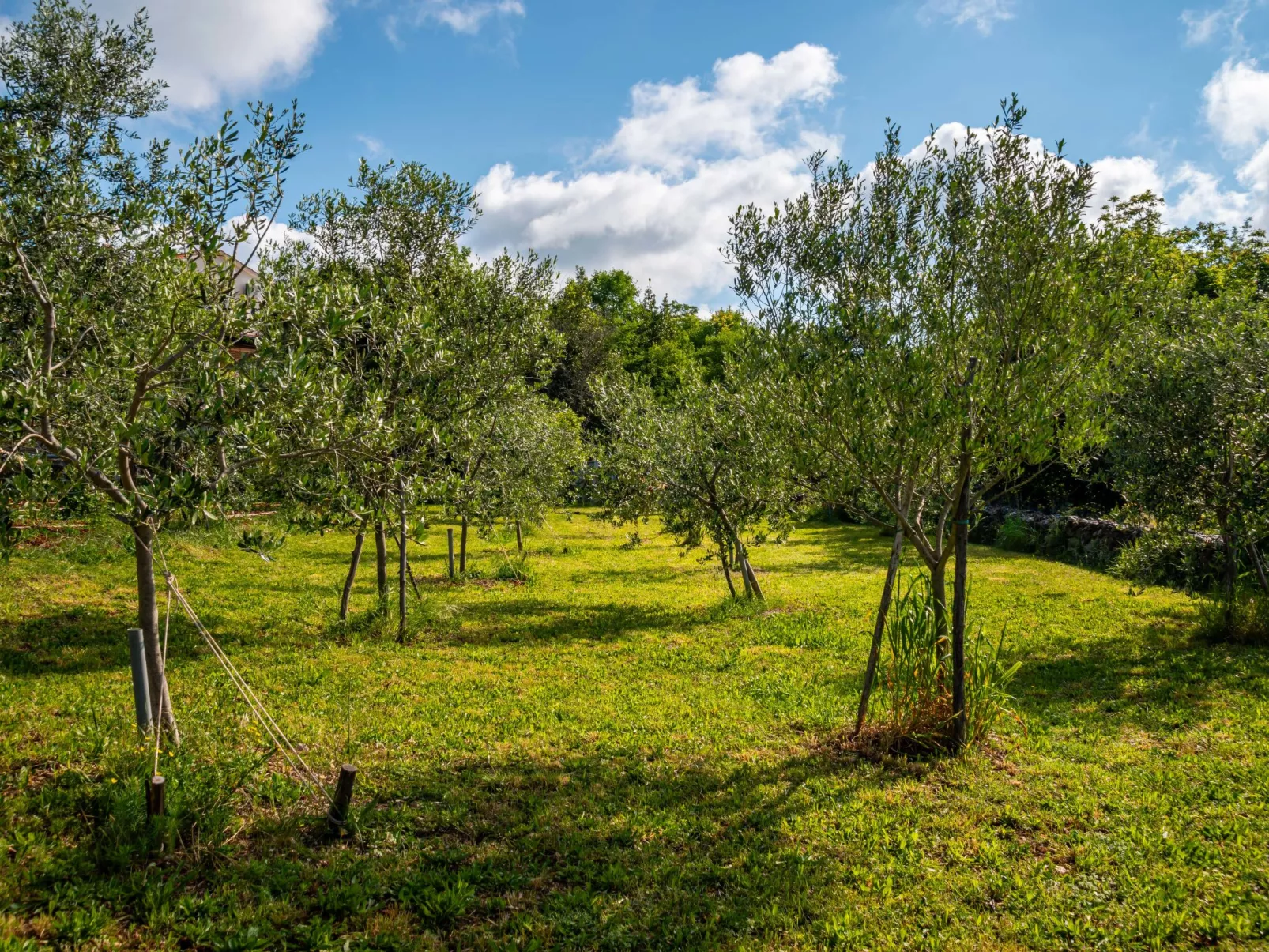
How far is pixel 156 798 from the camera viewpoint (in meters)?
5.57

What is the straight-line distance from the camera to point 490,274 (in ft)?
44.8

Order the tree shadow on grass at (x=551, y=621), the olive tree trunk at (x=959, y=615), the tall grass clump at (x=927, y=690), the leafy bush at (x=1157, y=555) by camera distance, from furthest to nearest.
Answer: the tree shadow on grass at (x=551, y=621) → the leafy bush at (x=1157, y=555) → the tall grass clump at (x=927, y=690) → the olive tree trunk at (x=959, y=615)

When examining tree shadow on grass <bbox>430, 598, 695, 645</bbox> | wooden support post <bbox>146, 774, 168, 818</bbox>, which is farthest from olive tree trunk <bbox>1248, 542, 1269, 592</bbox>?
wooden support post <bbox>146, 774, 168, 818</bbox>

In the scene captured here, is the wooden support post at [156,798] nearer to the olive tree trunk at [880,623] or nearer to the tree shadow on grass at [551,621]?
the olive tree trunk at [880,623]

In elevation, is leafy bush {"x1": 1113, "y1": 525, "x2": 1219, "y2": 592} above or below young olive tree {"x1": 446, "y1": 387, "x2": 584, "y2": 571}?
below

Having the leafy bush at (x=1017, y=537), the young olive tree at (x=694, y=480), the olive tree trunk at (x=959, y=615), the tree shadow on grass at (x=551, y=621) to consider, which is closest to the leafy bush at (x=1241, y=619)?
the young olive tree at (x=694, y=480)

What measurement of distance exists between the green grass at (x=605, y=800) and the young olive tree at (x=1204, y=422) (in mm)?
2511

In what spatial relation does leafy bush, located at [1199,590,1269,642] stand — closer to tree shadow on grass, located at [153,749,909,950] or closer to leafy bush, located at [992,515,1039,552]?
tree shadow on grass, located at [153,749,909,950]

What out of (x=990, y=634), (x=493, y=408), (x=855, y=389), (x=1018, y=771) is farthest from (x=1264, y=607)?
(x=493, y=408)

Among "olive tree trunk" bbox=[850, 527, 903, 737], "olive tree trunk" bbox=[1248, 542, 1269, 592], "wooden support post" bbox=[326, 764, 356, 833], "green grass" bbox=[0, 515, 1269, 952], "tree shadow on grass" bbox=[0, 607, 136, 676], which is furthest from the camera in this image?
"olive tree trunk" bbox=[1248, 542, 1269, 592]

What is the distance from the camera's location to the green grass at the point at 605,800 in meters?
5.32

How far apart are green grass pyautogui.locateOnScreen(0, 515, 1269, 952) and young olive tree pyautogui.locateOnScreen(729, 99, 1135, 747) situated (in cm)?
207

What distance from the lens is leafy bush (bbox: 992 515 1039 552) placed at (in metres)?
26.5

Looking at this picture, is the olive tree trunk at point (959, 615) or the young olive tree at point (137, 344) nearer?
the young olive tree at point (137, 344)
